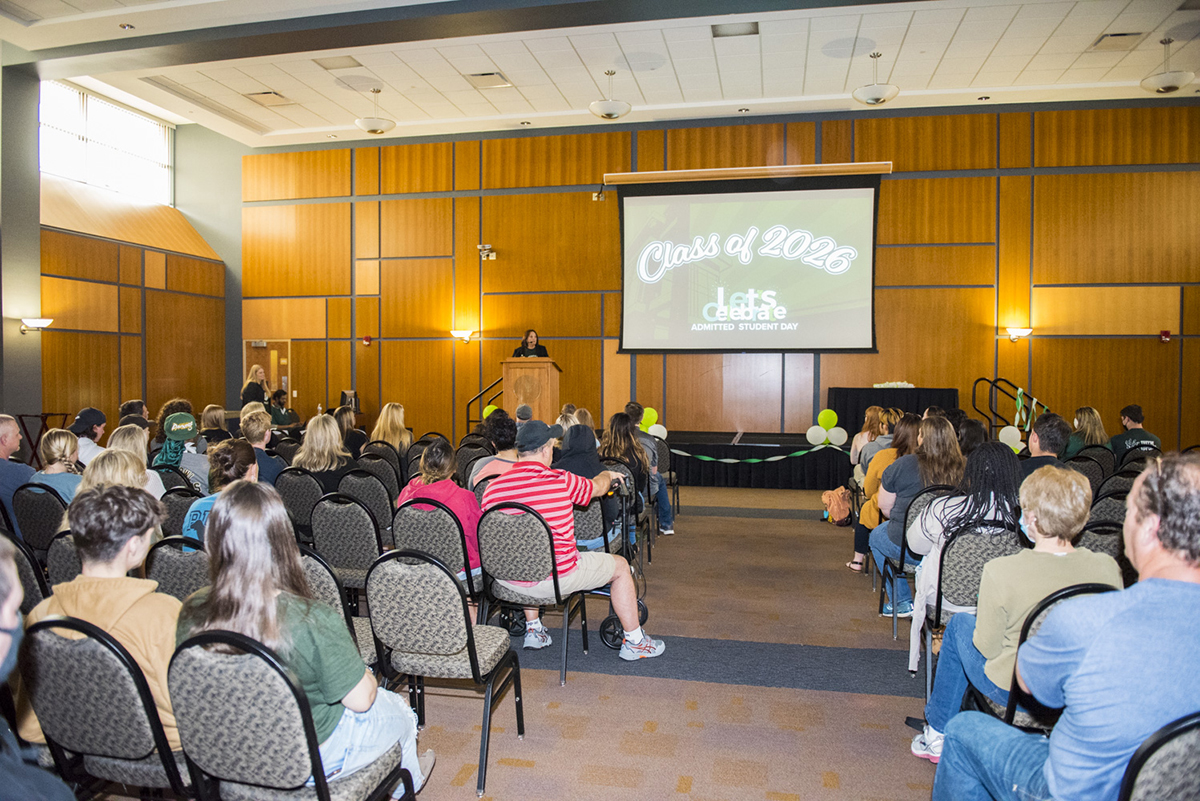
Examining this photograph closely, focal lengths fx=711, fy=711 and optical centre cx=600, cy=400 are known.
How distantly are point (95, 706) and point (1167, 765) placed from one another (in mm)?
2325

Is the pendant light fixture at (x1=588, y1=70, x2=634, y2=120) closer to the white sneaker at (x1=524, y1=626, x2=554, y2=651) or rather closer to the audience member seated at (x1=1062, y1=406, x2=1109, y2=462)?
the audience member seated at (x1=1062, y1=406, x2=1109, y2=462)

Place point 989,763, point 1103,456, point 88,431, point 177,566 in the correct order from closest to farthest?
point 989,763 < point 177,566 < point 88,431 < point 1103,456

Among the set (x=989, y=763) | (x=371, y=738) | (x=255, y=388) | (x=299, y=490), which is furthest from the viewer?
(x=255, y=388)

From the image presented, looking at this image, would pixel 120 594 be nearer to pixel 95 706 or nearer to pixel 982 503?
pixel 95 706

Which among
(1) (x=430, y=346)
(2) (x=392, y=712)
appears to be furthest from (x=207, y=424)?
(1) (x=430, y=346)

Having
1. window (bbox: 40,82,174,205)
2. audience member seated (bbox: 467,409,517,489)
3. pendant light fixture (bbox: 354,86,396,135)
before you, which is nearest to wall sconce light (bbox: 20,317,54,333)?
window (bbox: 40,82,174,205)

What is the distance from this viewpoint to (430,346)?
12469mm

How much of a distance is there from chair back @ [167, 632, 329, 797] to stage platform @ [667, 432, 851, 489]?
26.5 feet

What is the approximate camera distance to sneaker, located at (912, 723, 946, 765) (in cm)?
266

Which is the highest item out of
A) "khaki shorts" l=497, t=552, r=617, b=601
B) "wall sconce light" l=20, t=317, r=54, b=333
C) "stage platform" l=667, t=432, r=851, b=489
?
"wall sconce light" l=20, t=317, r=54, b=333

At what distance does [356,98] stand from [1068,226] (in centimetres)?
1070

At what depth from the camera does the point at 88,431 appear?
5.30m

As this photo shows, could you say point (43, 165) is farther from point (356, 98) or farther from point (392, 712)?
point (392, 712)

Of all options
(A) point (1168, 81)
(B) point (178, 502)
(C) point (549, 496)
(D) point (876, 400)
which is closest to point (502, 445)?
(C) point (549, 496)
